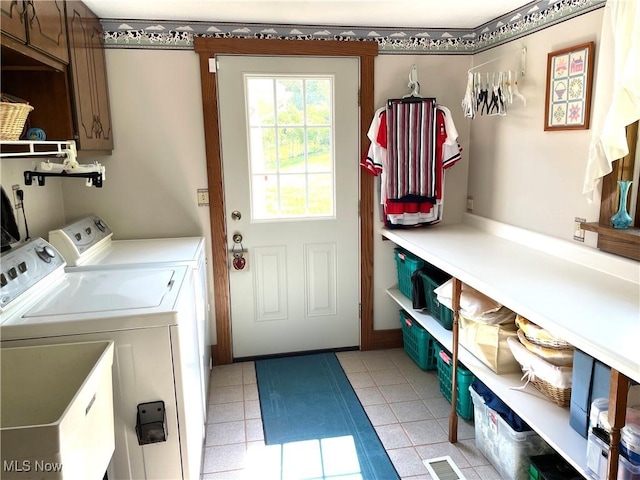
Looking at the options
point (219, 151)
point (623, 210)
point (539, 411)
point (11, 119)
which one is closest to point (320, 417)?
point (539, 411)

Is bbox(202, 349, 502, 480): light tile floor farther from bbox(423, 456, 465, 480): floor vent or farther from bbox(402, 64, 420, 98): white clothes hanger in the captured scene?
bbox(402, 64, 420, 98): white clothes hanger

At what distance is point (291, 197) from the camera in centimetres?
321

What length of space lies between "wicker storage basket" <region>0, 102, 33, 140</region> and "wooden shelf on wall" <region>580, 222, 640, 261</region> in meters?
2.34

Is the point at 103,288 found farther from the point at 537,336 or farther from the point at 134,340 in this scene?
the point at 537,336

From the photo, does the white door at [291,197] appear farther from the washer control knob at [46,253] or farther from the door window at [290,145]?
the washer control knob at [46,253]

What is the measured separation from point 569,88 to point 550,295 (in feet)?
3.67

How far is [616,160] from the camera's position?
2098 millimetres

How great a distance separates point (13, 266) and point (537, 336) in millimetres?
1988

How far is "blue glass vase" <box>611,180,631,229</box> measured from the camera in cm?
207

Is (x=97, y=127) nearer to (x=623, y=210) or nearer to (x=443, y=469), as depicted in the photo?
(x=443, y=469)

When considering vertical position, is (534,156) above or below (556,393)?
above

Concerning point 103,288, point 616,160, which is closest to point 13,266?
point 103,288

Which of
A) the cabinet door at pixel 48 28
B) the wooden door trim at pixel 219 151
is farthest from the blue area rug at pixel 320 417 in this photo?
the cabinet door at pixel 48 28

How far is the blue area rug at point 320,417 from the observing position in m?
2.29
